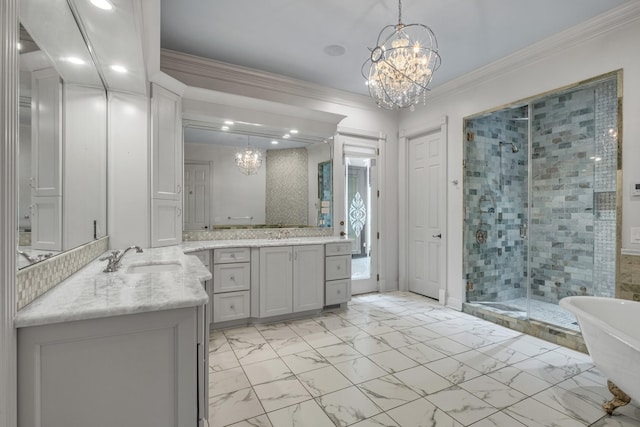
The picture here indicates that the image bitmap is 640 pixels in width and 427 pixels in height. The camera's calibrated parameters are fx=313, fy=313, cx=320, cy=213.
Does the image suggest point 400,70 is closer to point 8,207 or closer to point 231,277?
point 8,207

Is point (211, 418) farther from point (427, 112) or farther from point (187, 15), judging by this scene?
point (427, 112)

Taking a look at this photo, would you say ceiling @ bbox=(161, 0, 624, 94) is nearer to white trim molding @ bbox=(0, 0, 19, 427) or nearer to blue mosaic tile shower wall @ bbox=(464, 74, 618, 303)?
blue mosaic tile shower wall @ bbox=(464, 74, 618, 303)

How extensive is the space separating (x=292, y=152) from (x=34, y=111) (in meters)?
2.88

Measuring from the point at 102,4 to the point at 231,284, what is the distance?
2.35 metres

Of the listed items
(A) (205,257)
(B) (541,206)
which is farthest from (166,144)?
(B) (541,206)

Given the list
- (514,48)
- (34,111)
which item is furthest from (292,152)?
(34,111)

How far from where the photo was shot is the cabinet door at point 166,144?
277 cm

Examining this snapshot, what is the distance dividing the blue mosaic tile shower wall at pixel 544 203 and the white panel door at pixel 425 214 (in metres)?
0.43

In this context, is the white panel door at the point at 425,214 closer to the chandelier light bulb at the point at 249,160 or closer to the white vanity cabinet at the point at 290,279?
the white vanity cabinet at the point at 290,279

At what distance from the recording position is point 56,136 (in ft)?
5.05

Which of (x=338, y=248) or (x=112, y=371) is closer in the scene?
(x=112, y=371)

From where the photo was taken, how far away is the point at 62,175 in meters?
1.63

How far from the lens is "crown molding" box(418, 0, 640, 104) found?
250cm

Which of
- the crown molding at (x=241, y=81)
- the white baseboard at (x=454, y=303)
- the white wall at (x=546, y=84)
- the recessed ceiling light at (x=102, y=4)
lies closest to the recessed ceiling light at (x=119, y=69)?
the recessed ceiling light at (x=102, y=4)
